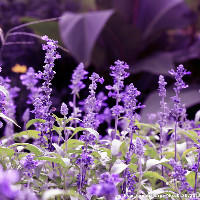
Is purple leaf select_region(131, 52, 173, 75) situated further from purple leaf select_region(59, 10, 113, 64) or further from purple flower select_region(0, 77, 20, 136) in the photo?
purple flower select_region(0, 77, 20, 136)

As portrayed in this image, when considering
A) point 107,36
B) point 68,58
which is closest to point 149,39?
point 107,36

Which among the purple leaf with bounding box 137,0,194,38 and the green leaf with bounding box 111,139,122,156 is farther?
the purple leaf with bounding box 137,0,194,38

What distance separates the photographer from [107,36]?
6.75 m

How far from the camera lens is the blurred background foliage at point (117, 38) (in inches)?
235

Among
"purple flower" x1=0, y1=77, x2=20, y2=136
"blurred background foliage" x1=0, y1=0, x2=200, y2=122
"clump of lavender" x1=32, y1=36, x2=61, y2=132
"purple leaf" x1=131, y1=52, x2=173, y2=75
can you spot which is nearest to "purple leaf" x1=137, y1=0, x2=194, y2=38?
"blurred background foliage" x1=0, y1=0, x2=200, y2=122

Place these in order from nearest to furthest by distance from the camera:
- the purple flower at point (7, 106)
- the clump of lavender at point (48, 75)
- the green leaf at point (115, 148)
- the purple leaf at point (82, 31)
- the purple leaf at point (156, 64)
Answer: the green leaf at point (115, 148), the clump of lavender at point (48, 75), the purple flower at point (7, 106), the purple leaf at point (82, 31), the purple leaf at point (156, 64)

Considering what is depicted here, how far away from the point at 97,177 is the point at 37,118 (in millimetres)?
412

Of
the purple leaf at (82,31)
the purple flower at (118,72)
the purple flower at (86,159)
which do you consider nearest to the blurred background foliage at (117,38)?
the purple leaf at (82,31)

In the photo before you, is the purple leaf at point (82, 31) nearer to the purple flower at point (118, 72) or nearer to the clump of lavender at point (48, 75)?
the purple flower at point (118, 72)

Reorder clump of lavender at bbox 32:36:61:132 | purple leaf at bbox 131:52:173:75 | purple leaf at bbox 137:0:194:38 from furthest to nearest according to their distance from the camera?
purple leaf at bbox 137:0:194:38, purple leaf at bbox 131:52:173:75, clump of lavender at bbox 32:36:61:132

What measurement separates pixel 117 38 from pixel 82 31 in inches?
27.5

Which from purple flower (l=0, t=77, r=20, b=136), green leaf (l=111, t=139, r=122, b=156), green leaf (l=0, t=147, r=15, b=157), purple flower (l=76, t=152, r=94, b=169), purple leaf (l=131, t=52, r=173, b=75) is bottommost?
purple flower (l=76, t=152, r=94, b=169)

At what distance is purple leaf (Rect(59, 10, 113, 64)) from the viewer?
5.88 meters

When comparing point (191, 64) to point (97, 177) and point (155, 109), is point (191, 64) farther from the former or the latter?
point (97, 177)
